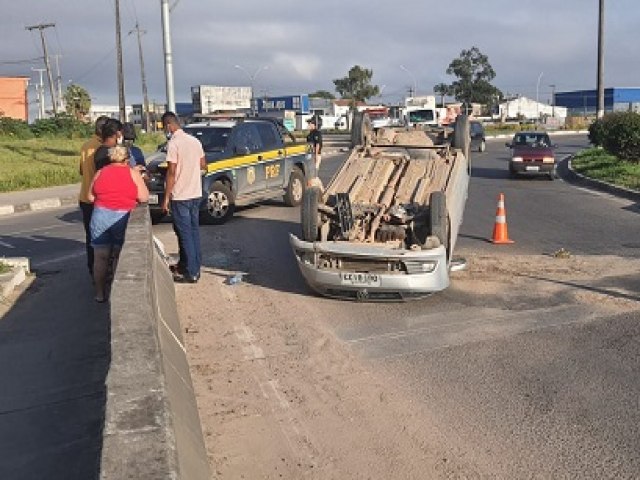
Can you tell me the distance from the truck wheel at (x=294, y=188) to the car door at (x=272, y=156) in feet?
1.31

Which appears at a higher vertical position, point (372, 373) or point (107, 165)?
point (107, 165)

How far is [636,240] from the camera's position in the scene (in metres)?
11.6

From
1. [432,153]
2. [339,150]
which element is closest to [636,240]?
[432,153]

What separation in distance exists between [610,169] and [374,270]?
56.0 feet

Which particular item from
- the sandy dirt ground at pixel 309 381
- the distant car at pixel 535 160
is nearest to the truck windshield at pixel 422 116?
the distant car at pixel 535 160

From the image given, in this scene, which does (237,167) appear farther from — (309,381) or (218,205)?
(309,381)

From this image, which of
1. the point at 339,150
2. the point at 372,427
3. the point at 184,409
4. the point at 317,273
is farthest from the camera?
the point at 339,150

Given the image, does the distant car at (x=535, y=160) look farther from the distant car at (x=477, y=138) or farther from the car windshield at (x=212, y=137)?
the distant car at (x=477, y=138)

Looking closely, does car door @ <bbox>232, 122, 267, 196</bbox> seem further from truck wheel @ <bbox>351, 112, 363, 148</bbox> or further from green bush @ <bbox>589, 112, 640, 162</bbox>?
green bush @ <bbox>589, 112, 640, 162</bbox>

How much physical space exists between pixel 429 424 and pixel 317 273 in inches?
123

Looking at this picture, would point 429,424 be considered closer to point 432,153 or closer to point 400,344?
point 400,344

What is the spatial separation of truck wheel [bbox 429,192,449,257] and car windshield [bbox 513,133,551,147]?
1693 cm

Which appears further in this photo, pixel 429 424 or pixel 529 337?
pixel 529 337

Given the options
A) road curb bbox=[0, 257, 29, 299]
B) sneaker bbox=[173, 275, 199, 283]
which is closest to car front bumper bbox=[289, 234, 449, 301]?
sneaker bbox=[173, 275, 199, 283]
